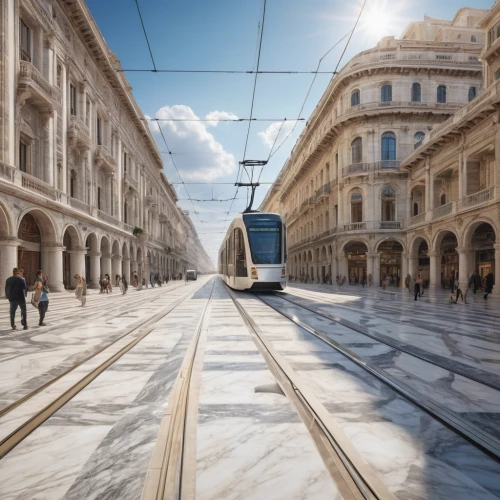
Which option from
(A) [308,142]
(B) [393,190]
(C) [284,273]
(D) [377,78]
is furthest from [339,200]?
(C) [284,273]

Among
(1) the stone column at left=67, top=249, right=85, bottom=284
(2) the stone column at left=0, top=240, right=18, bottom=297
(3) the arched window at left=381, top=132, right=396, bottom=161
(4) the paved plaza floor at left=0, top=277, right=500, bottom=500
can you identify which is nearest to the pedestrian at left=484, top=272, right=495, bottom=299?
(4) the paved plaza floor at left=0, top=277, right=500, bottom=500

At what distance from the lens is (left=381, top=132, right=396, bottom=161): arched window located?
34688mm

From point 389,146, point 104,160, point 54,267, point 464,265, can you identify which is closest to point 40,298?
point 54,267

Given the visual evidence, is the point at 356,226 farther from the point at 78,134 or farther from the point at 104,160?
the point at 78,134

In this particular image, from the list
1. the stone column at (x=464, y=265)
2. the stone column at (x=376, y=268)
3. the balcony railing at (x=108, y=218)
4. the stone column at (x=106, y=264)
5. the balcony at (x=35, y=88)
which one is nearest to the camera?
the balcony at (x=35, y=88)

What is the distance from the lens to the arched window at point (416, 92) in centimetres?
3428

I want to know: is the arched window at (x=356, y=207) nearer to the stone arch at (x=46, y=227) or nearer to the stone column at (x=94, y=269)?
the stone column at (x=94, y=269)

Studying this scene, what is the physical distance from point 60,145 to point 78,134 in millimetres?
1990

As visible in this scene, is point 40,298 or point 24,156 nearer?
point 40,298

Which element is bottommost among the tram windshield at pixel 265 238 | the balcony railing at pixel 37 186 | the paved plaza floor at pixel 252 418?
the paved plaza floor at pixel 252 418

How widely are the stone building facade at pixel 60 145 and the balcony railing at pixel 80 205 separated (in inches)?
3.0

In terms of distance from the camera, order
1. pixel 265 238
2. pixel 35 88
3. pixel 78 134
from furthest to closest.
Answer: pixel 78 134 < pixel 35 88 < pixel 265 238

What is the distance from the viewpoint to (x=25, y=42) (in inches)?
766

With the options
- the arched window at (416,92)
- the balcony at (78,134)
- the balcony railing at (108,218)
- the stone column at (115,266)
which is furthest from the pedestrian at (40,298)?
the arched window at (416,92)
